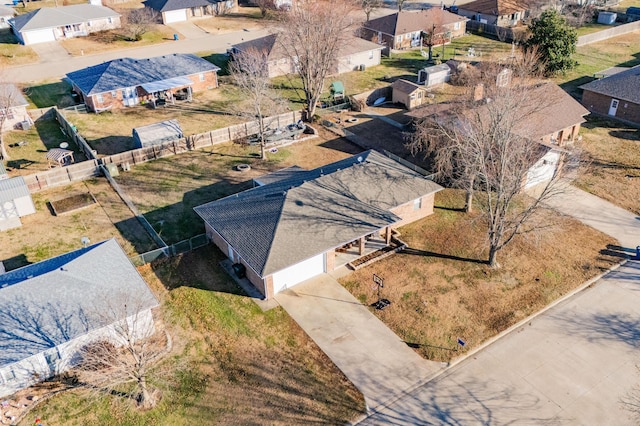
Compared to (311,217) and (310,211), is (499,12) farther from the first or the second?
(311,217)

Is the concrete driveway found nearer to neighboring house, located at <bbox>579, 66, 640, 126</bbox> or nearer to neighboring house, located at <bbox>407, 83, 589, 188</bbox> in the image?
neighboring house, located at <bbox>407, 83, 589, 188</bbox>

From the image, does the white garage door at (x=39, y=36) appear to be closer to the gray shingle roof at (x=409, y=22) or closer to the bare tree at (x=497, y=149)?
the gray shingle roof at (x=409, y=22)

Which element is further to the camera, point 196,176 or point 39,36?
point 39,36

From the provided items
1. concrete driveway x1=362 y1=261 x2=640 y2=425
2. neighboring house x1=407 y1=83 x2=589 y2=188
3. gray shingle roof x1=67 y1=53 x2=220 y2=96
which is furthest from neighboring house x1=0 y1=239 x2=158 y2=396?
gray shingle roof x1=67 y1=53 x2=220 y2=96

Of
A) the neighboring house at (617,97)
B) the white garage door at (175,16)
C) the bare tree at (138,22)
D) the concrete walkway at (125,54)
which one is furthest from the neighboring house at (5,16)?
the neighboring house at (617,97)

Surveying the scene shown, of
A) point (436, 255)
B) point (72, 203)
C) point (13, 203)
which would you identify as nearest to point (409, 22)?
point (436, 255)

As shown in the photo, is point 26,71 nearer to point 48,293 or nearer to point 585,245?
point 48,293
